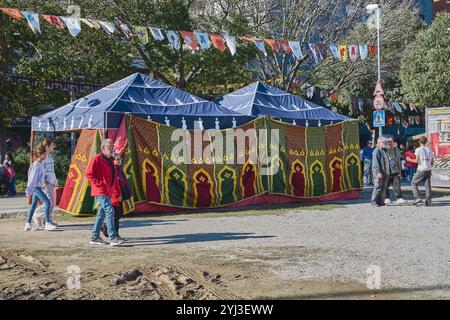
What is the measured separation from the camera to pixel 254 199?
1662cm

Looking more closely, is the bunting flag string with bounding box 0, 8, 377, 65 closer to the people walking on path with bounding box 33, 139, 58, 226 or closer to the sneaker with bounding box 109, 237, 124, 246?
the people walking on path with bounding box 33, 139, 58, 226

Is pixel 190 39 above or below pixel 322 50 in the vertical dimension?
below

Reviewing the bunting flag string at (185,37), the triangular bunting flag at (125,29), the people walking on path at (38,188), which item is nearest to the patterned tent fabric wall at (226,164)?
the people walking on path at (38,188)

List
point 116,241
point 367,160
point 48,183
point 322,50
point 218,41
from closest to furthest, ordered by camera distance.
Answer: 1. point 116,241
2. point 48,183
3. point 218,41
4. point 322,50
5. point 367,160

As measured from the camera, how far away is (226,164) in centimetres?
1598

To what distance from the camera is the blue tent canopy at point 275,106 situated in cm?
1711

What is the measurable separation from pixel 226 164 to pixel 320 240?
598 cm

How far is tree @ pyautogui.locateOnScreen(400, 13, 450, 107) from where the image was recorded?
3438 centimetres

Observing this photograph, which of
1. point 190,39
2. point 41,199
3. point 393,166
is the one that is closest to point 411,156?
point 393,166

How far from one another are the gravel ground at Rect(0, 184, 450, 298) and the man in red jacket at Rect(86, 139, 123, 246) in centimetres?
55

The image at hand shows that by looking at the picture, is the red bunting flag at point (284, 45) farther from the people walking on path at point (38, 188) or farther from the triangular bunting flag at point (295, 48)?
the people walking on path at point (38, 188)

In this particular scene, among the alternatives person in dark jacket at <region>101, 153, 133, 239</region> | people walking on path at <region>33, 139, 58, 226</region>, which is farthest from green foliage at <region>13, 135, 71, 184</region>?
person in dark jacket at <region>101, 153, 133, 239</region>

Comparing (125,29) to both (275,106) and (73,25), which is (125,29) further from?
(275,106)
